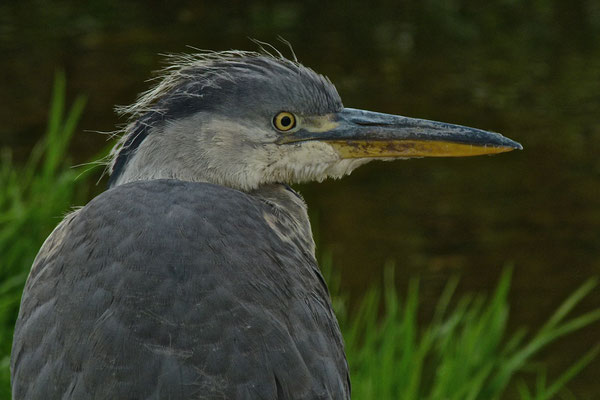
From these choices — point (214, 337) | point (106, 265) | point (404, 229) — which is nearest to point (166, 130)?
point (106, 265)

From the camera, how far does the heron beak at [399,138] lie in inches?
117

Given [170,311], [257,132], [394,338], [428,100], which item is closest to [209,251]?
[170,311]

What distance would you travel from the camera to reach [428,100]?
8.40 m

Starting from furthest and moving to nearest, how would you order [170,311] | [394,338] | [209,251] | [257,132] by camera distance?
[394,338], [257,132], [209,251], [170,311]

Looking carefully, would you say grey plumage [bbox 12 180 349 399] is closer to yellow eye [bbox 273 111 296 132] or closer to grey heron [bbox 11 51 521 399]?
grey heron [bbox 11 51 521 399]

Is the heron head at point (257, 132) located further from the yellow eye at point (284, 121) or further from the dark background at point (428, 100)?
the dark background at point (428, 100)

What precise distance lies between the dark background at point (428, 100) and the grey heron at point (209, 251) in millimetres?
2767

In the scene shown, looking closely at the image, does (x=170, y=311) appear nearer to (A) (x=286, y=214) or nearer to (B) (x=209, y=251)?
(B) (x=209, y=251)

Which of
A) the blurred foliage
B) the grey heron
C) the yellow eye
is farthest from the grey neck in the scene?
the blurred foliage

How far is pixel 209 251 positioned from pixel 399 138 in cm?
81

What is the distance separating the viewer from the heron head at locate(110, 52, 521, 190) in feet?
9.12

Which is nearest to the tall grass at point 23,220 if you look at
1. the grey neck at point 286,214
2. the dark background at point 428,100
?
the grey neck at point 286,214

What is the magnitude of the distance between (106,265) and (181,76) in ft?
2.44

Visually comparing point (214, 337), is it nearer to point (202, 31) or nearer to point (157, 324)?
point (157, 324)
